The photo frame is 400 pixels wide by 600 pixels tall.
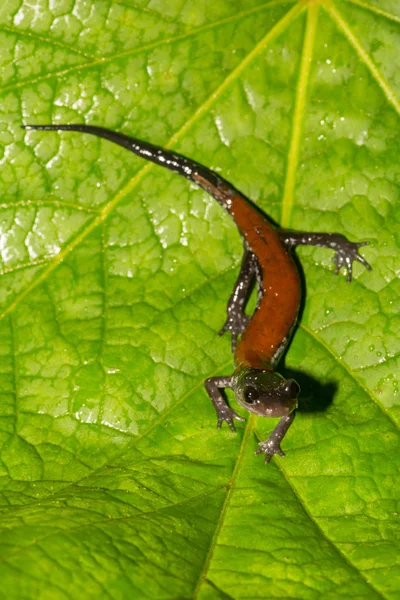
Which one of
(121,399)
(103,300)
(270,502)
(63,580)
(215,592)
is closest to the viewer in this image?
(63,580)

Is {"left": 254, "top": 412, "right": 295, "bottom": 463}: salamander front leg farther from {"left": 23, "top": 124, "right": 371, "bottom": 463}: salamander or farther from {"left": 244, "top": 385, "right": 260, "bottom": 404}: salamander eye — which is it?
{"left": 244, "top": 385, "right": 260, "bottom": 404}: salamander eye

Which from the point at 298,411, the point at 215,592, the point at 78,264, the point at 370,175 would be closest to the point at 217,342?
the point at 298,411

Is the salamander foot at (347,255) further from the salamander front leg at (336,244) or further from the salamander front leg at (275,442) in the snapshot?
the salamander front leg at (275,442)

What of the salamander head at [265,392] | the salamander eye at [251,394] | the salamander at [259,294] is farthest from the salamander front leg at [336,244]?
the salamander eye at [251,394]

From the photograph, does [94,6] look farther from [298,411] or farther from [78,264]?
[298,411]

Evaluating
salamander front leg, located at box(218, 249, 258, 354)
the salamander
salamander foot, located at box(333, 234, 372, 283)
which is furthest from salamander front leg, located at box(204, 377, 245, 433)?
salamander foot, located at box(333, 234, 372, 283)

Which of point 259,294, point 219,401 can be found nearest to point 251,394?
point 219,401
